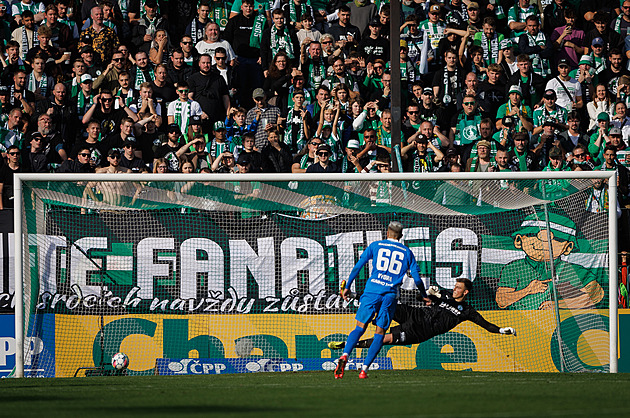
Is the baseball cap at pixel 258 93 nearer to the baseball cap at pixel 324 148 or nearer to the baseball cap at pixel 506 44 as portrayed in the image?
the baseball cap at pixel 324 148

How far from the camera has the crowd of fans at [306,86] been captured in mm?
13898

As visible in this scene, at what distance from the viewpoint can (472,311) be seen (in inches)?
475

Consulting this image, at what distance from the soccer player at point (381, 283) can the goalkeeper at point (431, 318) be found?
1.52m

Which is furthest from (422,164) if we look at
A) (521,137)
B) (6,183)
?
(6,183)

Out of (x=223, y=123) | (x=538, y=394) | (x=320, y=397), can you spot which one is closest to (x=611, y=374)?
(x=538, y=394)

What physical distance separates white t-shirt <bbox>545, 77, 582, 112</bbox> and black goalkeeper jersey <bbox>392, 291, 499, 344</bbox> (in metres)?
4.71

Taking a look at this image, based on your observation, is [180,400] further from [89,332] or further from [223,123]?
[223,123]

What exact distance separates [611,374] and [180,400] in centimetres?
575

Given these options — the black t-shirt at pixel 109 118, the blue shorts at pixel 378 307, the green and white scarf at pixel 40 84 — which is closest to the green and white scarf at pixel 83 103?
the black t-shirt at pixel 109 118

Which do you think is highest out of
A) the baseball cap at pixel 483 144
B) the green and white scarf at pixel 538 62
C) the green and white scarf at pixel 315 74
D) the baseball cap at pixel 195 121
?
the green and white scarf at pixel 538 62

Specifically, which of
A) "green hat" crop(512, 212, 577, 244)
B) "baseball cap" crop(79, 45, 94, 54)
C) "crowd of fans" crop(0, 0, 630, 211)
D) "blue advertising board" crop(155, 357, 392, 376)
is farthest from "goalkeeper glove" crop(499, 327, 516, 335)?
"baseball cap" crop(79, 45, 94, 54)

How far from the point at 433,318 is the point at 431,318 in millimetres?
27

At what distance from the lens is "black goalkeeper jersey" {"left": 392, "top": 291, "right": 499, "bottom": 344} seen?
12.1 meters

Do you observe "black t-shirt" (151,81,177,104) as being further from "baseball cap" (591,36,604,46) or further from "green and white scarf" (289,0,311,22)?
"baseball cap" (591,36,604,46)
